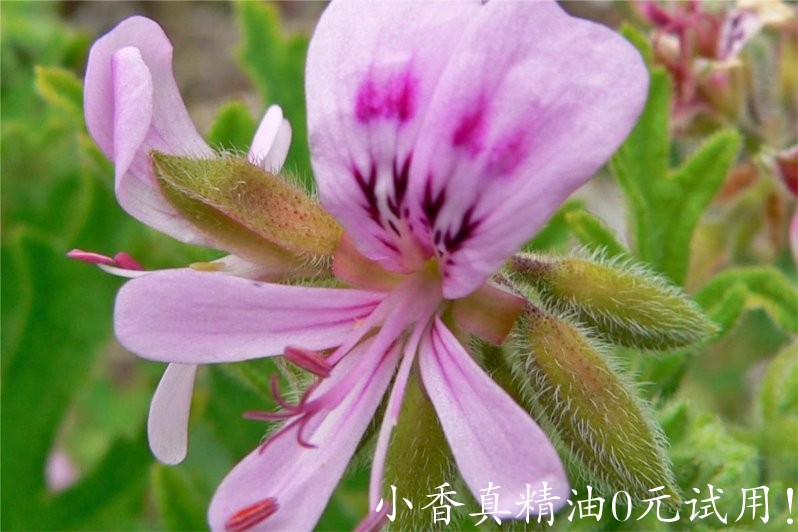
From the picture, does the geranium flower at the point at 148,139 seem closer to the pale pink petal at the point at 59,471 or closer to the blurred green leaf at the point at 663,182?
the blurred green leaf at the point at 663,182

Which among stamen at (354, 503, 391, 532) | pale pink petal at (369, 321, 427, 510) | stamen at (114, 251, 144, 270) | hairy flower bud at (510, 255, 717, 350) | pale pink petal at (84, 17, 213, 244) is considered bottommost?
stamen at (354, 503, 391, 532)

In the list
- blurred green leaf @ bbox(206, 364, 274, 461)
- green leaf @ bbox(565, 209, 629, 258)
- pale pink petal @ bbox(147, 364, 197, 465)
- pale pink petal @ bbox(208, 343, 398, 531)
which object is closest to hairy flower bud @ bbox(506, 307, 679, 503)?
pale pink petal @ bbox(208, 343, 398, 531)

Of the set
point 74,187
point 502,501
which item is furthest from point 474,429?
point 74,187

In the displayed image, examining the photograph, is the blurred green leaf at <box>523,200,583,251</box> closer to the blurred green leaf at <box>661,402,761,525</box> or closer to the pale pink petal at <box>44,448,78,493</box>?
the blurred green leaf at <box>661,402,761,525</box>

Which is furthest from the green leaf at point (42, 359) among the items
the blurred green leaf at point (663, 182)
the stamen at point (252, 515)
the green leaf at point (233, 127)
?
the stamen at point (252, 515)

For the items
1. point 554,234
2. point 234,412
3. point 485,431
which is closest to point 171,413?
point 485,431

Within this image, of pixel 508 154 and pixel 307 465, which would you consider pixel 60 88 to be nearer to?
pixel 307 465

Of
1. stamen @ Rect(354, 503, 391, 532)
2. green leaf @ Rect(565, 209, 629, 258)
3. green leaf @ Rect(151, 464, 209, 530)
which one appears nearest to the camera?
stamen @ Rect(354, 503, 391, 532)

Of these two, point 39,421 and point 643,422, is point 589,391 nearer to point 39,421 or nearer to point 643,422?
point 643,422
